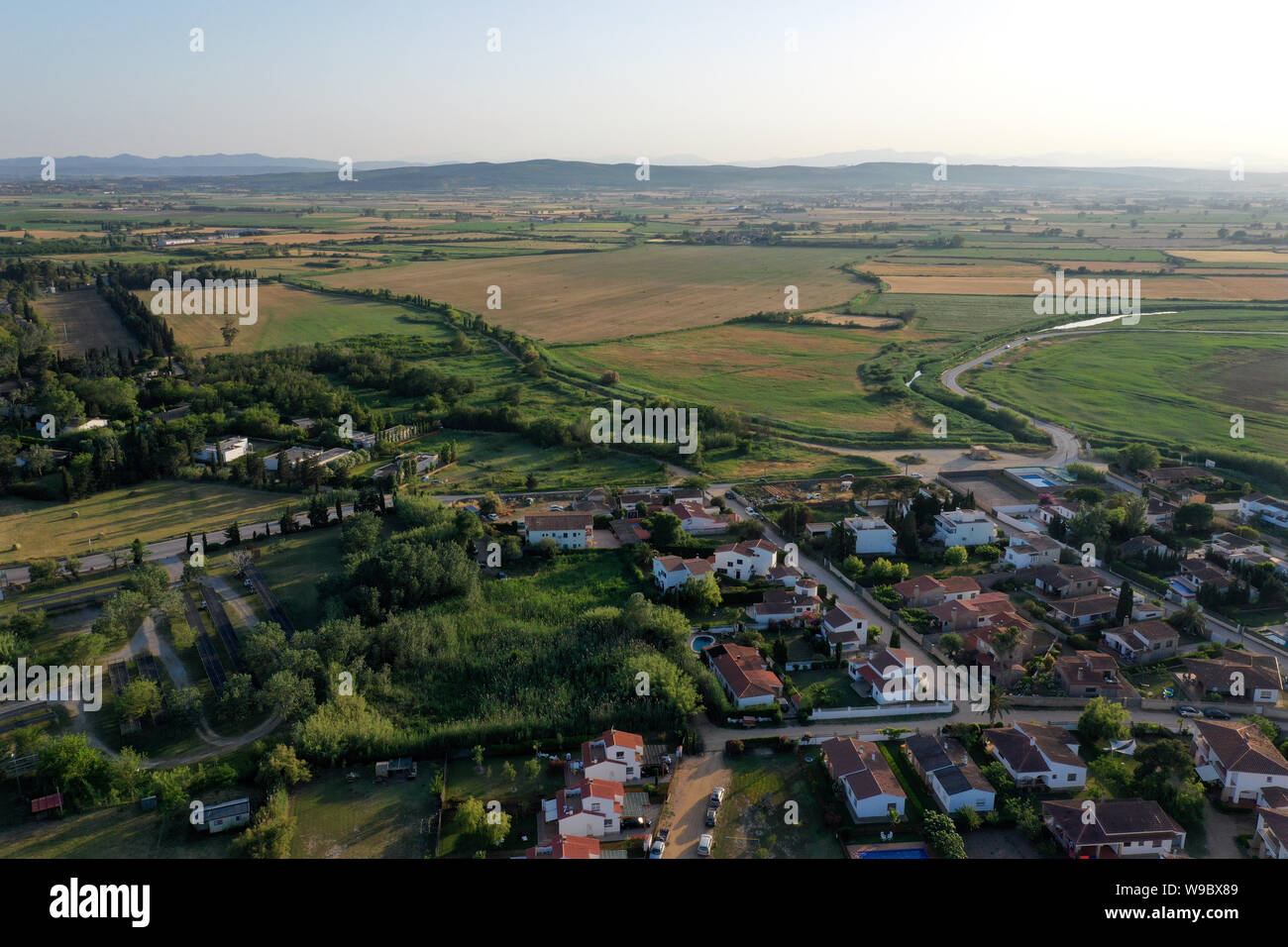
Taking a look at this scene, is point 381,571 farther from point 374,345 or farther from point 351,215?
point 351,215

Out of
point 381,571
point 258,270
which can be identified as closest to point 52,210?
point 258,270

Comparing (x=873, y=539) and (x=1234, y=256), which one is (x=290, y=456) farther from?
(x=1234, y=256)

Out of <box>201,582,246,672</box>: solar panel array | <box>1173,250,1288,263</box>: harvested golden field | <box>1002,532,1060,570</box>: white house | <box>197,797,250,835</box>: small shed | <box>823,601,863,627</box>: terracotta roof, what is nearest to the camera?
<box>197,797,250,835</box>: small shed

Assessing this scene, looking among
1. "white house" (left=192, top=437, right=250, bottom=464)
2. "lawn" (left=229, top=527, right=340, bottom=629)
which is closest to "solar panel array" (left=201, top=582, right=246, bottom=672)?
"lawn" (left=229, top=527, right=340, bottom=629)

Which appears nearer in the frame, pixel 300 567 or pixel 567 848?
pixel 567 848

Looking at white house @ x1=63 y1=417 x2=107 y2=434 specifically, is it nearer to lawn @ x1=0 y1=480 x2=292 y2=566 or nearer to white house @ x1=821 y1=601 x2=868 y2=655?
lawn @ x1=0 y1=480 x2=292 y2=566

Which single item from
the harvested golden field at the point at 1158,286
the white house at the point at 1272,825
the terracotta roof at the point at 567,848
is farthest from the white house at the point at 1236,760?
the harvested golden field at the point at 1158,286

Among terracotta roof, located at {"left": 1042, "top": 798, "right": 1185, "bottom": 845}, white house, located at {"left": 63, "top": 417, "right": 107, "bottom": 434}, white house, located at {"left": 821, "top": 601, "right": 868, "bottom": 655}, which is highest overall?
white house, located at {"left": 63, "top": 417, "right": 107, "bottom": 434}

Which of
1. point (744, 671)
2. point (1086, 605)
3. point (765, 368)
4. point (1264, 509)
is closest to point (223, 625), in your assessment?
point (744, 671)

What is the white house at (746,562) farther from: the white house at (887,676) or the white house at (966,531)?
the white house at (966,531)
